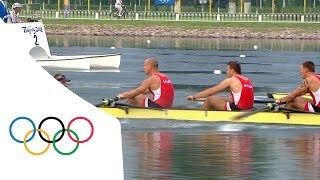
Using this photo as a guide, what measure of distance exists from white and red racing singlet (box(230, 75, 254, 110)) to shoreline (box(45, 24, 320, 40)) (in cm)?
4473

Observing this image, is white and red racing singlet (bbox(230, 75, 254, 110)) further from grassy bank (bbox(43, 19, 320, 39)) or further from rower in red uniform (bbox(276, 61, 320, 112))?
grassy bank (bbox(43, 19, 320, 39))

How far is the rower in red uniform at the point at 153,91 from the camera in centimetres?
1875

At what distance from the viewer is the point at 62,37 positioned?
63.3 m

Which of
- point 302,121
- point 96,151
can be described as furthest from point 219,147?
point 96,151

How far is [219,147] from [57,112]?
35.8 ft

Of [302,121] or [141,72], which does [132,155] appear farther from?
[141,72]

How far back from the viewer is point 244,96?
18.4 m

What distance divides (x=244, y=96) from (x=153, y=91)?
1698 millimetres

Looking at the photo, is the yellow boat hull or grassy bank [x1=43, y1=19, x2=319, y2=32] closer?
the yellow boat hull

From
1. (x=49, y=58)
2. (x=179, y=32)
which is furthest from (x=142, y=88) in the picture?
(x=179, y=32)

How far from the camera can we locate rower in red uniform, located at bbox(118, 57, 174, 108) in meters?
18.8

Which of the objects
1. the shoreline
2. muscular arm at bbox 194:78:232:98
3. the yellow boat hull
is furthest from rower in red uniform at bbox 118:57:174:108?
the shoreline

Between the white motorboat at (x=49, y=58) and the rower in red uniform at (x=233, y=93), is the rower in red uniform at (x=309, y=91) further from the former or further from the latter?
the white motorboat at (x=49, y=58)

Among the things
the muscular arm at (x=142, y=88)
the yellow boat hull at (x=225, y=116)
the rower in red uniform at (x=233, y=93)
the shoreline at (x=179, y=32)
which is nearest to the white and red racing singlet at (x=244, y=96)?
the rower in red uniform at (x=233, y=93)
